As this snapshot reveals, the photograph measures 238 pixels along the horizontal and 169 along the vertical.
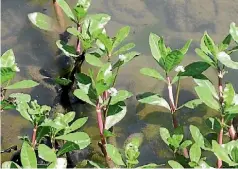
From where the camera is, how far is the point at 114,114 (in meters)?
2.85

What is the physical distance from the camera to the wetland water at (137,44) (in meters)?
3.04

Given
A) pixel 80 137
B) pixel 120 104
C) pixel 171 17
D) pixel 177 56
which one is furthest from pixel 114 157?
pixel 171 17

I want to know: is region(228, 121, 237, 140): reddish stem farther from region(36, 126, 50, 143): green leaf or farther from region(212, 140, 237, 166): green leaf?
region(36, 126, 50, 143): green leaf

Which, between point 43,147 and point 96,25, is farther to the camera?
point 96,25

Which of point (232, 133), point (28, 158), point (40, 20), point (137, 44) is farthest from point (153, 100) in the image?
point (40, 20)

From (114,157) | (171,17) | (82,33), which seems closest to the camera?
Answer: (114,157)

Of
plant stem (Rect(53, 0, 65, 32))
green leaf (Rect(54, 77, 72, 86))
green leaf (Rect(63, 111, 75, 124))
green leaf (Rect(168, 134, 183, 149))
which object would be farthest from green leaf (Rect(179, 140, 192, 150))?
plant stem (Rect(53, 0, 65, 32))

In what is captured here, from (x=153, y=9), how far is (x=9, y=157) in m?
1.40

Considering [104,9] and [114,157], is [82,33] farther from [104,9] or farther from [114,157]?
[114,157]

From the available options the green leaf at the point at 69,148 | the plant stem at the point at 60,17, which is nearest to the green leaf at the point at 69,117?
the green leaf at the point at 69,148

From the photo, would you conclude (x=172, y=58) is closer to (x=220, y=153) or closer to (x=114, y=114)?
(x=114, y=114)

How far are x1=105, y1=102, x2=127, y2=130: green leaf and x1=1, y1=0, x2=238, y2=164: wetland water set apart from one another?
0.16m

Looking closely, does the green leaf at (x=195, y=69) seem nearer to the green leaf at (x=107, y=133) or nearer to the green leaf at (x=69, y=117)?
Answer: the green leaf at (x=107, y=133)

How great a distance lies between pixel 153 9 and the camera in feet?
12.2
